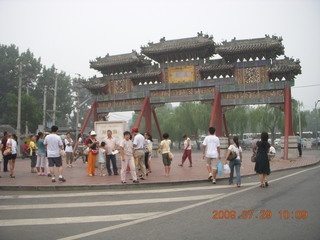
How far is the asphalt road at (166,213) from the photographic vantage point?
4.93m

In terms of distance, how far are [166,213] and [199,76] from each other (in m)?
18.6

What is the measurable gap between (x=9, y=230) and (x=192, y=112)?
3972 centimetres

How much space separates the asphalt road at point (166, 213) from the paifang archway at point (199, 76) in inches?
489

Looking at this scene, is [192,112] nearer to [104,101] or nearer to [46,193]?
[104,101]

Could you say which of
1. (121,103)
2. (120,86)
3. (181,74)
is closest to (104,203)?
(181,74)

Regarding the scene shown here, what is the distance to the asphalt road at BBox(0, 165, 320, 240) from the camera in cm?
493

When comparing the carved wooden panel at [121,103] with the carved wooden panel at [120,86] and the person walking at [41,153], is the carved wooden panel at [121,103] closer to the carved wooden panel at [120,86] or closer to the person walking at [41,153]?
the carved wooden panel at [120,86]

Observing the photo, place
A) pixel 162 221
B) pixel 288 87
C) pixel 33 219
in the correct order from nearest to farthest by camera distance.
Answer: pixel 162 221 < pixel 33 219 < pixel 288 87

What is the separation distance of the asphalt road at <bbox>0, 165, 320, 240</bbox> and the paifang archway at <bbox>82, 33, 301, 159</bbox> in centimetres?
1243

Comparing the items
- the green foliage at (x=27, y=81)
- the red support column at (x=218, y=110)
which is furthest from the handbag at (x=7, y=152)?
the green foliage at (x=27, y=81)

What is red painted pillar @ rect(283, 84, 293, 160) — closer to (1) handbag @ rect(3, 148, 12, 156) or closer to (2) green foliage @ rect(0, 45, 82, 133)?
(1) handbag @ rect(3, 148, 12, 156)

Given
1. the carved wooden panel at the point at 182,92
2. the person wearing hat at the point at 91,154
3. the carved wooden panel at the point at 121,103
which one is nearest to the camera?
the person wearing hat at the point at 91,154

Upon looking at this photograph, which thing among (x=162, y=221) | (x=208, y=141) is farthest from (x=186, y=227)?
(x=208, y=141)

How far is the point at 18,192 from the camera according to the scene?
30.4 feet
